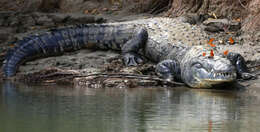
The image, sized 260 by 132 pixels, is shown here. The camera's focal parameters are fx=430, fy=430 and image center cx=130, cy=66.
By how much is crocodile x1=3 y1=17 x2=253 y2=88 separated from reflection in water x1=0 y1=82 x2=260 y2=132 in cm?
100

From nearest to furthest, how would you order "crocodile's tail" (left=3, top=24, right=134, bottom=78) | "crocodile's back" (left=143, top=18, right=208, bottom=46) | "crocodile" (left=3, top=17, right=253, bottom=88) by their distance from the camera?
1. "crocodile" (left=3, top=17, right=253, bottom=88)
2. "crocodile's back" (left=143, top=18, right=208, bottom=46)
3. "crocodile's tail" (left=3, top=24, right=134, bottom=78)

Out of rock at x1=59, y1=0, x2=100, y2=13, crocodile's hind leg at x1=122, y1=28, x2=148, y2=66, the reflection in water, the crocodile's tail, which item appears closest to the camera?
the reflection in water

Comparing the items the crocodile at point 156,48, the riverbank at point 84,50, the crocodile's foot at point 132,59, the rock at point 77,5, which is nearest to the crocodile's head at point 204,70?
the crocodile at point 156,48

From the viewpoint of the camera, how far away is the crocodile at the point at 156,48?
21.7 ft

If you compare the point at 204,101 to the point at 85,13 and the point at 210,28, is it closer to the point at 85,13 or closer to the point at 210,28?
the point at 210,28

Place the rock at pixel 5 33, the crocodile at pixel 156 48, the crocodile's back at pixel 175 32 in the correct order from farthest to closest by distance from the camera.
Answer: the rock at pixel 5 33 < the crocodile's back at pixel 175 32 < the crocodile at pixel 156 48

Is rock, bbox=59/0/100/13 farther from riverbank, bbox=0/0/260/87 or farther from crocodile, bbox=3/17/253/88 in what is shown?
crocodile, bbox=3/17/253/88

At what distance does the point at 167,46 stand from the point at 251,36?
1.81 m

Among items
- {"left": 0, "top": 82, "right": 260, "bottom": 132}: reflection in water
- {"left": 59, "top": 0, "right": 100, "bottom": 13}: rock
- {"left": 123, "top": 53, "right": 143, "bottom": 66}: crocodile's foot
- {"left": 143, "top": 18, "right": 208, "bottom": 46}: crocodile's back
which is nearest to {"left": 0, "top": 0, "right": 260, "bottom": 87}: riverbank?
{"left": 123, "top": 53, "right": 143, "bottom": 66}: crocodile's foot

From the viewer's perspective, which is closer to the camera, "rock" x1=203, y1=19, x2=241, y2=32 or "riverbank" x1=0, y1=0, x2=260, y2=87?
"riverbank" x1=0, y1=0, x2=260, y2=87

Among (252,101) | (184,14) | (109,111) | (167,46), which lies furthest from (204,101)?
(184,14)

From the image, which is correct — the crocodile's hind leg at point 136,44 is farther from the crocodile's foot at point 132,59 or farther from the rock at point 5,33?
the rock at point 5,33

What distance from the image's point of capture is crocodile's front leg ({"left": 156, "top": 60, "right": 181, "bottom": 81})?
711 centimetres

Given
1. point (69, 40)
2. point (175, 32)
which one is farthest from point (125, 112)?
point (69, 40)
